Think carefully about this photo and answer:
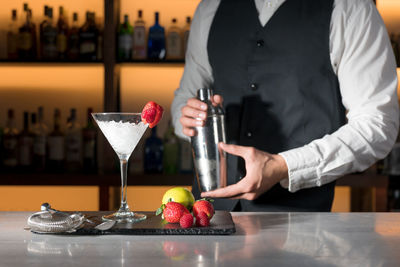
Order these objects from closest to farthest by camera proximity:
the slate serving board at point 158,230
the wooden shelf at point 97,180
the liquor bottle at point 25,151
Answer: the slate serving board at point 158,230 → the wooden shelf at point 97,180 → the liquor bottle at point 25,151

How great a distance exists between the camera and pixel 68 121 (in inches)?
111

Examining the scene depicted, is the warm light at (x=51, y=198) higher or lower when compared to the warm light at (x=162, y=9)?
lower

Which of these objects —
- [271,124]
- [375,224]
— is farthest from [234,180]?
[375,224]

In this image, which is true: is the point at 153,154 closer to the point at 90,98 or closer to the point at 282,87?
the point at 90,98

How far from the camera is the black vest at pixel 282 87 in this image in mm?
1503

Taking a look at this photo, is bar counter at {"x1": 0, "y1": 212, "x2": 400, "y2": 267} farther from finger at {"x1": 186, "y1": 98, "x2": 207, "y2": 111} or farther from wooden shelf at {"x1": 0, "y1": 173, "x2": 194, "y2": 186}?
wooden shelf at {"x1": 0, "y1": 173, "x2": 194, "y2": 186}

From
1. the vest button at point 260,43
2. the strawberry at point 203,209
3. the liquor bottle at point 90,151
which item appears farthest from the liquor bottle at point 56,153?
the strawberry at point 203,209

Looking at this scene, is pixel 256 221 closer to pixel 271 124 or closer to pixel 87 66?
pixel 271 124

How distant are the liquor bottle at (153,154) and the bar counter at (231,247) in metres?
1.60

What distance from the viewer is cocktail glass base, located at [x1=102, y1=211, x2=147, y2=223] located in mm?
1065

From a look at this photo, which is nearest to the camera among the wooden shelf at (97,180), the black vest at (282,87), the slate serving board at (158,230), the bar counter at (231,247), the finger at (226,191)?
the bar counter at (231,247)

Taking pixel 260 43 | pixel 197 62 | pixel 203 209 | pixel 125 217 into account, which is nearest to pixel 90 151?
pixel 197 62

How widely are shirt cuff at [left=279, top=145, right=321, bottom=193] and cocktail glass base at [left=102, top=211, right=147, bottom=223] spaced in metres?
0.41

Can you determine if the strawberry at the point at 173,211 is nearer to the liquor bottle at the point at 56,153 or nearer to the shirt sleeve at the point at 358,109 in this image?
the shirt sleeve at the point at 358,109
